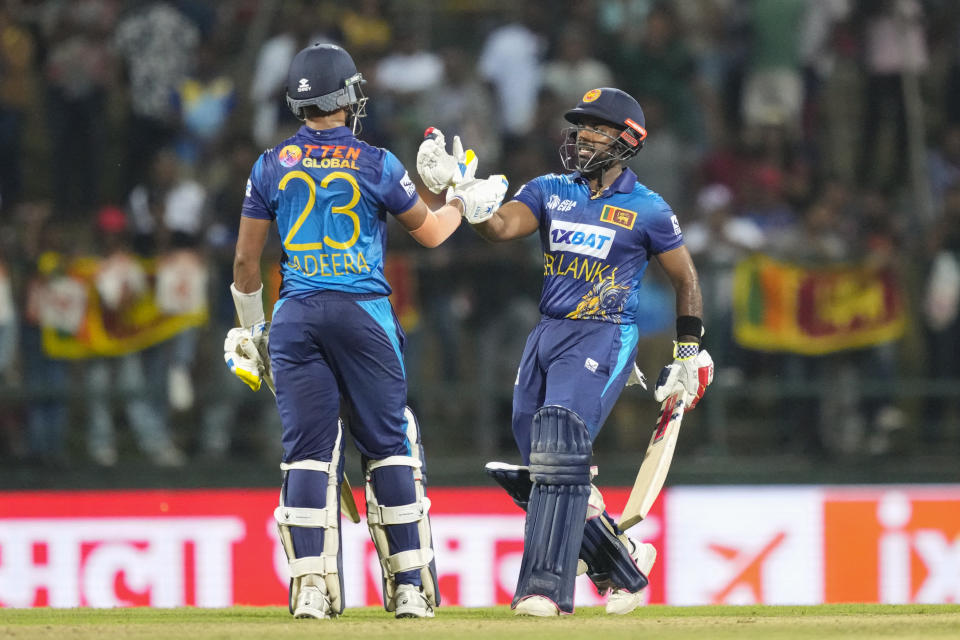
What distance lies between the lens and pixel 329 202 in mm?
6531

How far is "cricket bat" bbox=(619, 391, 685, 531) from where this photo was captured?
711cm

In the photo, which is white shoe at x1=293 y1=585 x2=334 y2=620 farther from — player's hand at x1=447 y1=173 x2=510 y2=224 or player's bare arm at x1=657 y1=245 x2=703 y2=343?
player's bare arm at x1=657 y1=245 x2=703 y2=343

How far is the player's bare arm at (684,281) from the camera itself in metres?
7.21

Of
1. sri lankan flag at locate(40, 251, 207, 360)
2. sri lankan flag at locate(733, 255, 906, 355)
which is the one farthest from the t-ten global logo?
sri lankan flag at locate(40, 251, 207, 360)

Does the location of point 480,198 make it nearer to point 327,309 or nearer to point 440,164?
point 440,164

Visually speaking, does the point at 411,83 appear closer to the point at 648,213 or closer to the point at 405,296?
the point at 405,296

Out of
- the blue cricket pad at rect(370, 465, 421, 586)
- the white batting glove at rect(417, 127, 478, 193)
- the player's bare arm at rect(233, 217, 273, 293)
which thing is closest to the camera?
the player's bare arm at rect(233, 217, 273, 293)

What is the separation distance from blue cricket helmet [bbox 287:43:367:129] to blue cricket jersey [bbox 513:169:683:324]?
1.05 m

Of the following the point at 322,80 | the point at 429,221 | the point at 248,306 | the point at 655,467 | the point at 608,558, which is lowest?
the point at 608,558

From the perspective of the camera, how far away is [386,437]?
6711 mm

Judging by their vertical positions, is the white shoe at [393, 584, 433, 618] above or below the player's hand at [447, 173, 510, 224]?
below

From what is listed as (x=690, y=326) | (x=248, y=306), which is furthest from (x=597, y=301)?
(x=248, y=306)

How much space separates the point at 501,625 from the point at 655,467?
4.24ft

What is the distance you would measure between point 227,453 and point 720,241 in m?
3.90
